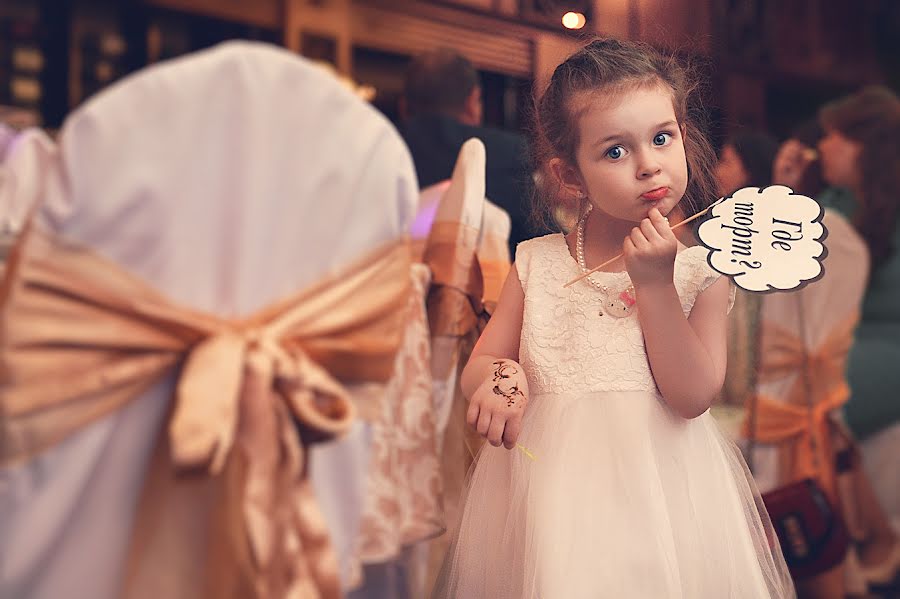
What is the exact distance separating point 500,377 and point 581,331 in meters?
0.13

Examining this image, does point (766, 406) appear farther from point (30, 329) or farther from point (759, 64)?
point (759, 64)

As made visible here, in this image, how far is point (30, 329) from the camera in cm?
87

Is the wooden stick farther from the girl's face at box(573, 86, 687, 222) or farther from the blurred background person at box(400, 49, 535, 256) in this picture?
the blurred background person at box(400, 49, 535, 256)

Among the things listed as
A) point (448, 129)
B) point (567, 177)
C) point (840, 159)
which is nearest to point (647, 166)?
point (567, 177)

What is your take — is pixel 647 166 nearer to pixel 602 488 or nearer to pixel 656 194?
pixel 656 194

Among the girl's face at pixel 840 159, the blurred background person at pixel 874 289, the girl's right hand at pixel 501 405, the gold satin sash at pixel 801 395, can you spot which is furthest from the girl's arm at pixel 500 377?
the girl's face at pixel 840 159

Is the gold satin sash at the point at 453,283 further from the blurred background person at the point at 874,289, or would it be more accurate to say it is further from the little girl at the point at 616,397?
the blurred background person at the point at 874,289

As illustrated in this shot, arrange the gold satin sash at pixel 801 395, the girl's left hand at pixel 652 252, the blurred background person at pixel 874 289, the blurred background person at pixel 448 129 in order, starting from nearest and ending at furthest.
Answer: the girl's left hand at pixel 652 252, the blurred background person at pixel 448 129, the gold satin sash at pixel 801 395, the blurred background person at pixel 874 289

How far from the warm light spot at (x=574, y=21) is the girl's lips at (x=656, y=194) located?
265 millimetres

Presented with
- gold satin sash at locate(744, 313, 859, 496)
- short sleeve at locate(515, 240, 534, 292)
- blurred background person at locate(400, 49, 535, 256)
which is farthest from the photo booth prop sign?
gold satin sash at locate(744, 313, 859, 496)

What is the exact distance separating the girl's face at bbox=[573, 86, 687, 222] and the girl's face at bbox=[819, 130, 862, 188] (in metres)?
1.74

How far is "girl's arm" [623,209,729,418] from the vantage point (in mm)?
1088

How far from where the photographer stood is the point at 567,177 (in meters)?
1.25

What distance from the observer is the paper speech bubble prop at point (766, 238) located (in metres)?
1.10
